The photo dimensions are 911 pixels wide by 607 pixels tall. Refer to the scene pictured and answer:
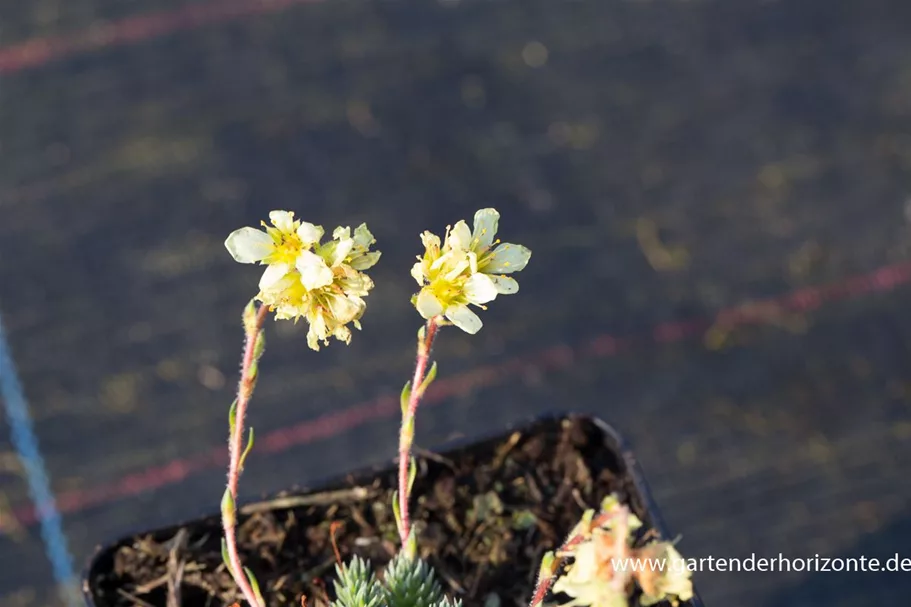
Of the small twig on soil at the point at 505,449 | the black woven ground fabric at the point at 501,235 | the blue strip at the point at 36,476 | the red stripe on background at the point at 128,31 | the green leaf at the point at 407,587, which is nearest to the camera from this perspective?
the green leaf at the point at 407,587

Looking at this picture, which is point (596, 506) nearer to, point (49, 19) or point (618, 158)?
point (618, 158)

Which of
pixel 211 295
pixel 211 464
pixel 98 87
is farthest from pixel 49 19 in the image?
pixel 211 464

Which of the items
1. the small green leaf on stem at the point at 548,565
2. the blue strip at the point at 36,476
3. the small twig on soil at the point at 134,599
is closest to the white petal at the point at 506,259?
the small green leaf on stem at the point at 548,565

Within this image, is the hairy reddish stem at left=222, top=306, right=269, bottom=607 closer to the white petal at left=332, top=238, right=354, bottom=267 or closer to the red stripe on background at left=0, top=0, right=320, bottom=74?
the white petal at left=332, top=238, right=354, bottom=267

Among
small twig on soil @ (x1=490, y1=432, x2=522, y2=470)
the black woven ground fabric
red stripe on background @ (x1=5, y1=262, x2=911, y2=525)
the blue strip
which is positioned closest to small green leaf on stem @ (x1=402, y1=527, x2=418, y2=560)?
small twig on soil @ (x1=490, y1=432, x2=522, y2=470)

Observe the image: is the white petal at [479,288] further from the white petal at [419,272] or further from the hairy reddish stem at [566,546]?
the hairy reddish stem at [566,546]

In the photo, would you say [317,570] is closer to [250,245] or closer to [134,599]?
[134,599]
